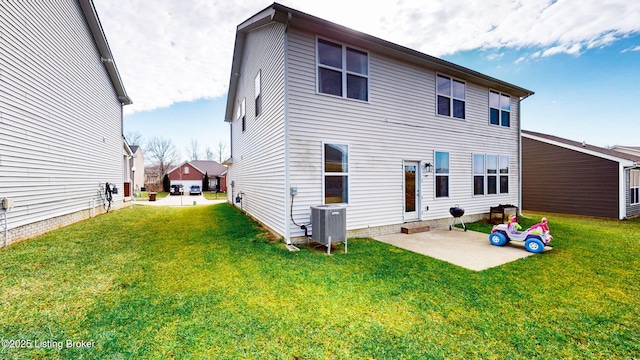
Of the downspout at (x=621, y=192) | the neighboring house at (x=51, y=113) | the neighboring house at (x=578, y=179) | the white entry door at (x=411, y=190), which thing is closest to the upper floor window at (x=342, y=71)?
the white entry door at (x=411, y=190)

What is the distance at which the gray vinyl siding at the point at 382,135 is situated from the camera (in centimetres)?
610

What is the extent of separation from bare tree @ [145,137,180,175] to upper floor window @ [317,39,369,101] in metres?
48.7

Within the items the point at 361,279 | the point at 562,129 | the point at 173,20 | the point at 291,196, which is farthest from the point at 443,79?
the point at 562,129

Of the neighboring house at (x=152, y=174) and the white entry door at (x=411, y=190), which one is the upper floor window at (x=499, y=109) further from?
the neighboring house at (x=152, y=174)

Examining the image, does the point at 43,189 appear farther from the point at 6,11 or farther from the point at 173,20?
the point at 173,20

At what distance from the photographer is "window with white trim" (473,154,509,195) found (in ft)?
31.3

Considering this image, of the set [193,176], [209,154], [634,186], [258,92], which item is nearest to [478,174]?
[258,92]

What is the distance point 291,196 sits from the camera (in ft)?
19.7

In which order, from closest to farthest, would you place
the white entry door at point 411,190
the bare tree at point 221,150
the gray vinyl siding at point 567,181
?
the white entry door at point 411,190
the gray vinyl siding at point 567,181
the bare tree at point 221,150

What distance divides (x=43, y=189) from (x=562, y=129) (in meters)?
36.4

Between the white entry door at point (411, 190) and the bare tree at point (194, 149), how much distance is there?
5099cm

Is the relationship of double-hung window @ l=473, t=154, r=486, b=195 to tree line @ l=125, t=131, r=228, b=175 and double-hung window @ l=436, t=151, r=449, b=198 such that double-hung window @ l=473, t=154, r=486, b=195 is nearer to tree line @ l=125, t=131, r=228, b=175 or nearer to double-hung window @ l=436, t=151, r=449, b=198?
double-hung window @ l=436, t=151, r=449, b=198

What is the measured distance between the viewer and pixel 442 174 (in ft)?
28.0

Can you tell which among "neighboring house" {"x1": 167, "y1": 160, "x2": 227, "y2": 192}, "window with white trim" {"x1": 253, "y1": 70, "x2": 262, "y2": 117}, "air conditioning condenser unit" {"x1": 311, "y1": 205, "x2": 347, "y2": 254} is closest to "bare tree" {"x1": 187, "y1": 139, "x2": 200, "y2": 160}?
"neighboring house" {"x1": 167, "y1": 160, "x2": 227, "y2": 192}
